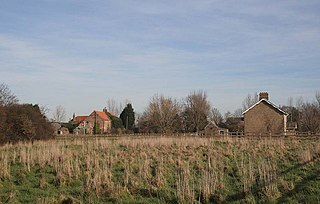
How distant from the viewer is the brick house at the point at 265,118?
180 feet

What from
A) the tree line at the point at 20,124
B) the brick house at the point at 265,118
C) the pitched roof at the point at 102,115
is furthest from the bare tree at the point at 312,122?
the pitched roof at the point at 102,115

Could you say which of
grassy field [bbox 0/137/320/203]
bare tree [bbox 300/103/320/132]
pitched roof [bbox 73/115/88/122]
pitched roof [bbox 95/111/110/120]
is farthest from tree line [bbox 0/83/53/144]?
pitched roof [bbox 73/115/88/122]

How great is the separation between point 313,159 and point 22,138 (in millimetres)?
25167

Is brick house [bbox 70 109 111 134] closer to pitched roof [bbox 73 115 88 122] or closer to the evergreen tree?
pitched roof [bbox 73 115 88 122]

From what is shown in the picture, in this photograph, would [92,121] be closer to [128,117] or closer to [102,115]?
[102,115]

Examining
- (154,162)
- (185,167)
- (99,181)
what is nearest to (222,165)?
(185,167)

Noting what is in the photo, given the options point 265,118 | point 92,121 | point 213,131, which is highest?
point 92,121

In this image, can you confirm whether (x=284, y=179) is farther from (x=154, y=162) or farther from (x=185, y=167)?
(x=154, y=162)

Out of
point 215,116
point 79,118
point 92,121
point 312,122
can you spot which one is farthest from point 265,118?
point 79,118

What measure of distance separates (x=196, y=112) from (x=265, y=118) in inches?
866

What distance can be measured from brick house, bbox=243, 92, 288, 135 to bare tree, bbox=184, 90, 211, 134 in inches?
715

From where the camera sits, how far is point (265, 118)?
55438 millimetres

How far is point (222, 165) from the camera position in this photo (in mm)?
14789

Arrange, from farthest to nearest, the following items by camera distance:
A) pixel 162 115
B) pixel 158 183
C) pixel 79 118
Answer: pixel 79 118 → pixel 162 115 → pixel 158 183
